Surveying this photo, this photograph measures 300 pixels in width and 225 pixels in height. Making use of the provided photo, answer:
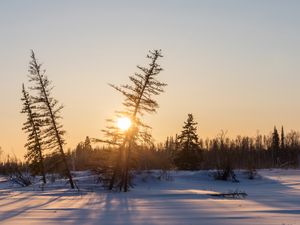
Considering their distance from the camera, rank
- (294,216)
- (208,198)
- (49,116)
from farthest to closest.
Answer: (49,116)
(208,198)
(294,216)

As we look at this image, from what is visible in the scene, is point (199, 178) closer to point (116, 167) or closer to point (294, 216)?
point (116, 167)

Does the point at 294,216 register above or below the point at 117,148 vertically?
below

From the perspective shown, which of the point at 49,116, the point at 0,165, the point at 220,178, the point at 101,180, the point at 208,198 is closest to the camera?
the point at 208,198

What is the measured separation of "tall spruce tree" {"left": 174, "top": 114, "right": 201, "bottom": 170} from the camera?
6013 cm

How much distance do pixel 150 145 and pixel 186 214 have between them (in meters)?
13.5

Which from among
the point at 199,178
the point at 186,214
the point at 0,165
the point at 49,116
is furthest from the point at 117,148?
the point at 0,165

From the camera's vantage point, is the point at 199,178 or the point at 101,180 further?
the point at 199,178

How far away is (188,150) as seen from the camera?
61.1 m

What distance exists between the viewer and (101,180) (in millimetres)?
31984

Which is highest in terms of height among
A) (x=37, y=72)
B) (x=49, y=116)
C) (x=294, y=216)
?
(x=37, y=72)

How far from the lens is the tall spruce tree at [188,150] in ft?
197

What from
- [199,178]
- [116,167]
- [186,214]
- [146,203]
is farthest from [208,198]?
[199,178]

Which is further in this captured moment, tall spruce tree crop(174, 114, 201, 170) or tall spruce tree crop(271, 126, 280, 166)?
tall spruce tree crop(271, 126, 280, 166)

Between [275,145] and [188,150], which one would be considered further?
[275,145]
